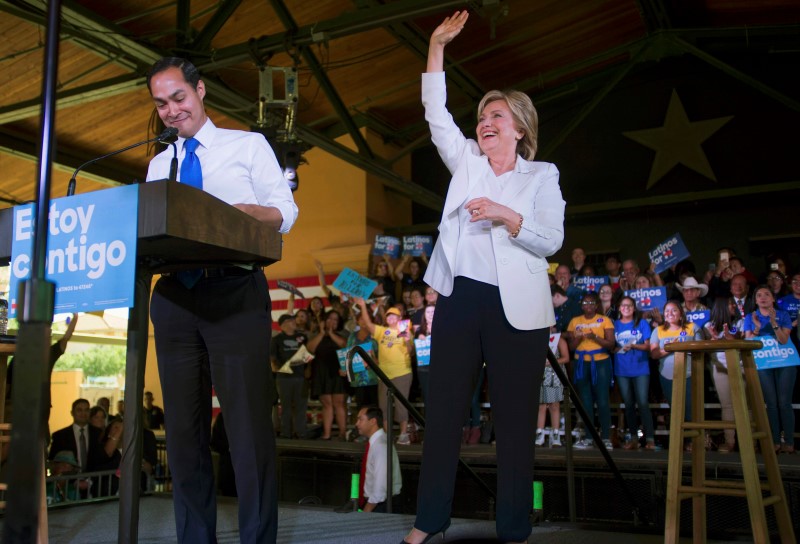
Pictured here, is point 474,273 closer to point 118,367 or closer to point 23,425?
point 23,425

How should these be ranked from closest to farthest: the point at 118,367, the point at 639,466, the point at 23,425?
the point at 23,425 → the point at 639,466 → the point at 118,367

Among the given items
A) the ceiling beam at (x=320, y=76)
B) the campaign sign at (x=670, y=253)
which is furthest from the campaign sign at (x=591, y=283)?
the ceiling beam at (x=320, y=76)

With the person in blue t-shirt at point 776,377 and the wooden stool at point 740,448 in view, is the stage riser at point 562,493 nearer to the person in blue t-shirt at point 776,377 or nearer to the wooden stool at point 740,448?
the person in blue t-shirt at point 776,377

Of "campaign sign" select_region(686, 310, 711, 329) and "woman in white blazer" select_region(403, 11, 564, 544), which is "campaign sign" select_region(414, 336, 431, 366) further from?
"woman in white blazer" select_region(403, 11, 564, 544)

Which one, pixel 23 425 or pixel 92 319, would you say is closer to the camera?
pixel 23 425

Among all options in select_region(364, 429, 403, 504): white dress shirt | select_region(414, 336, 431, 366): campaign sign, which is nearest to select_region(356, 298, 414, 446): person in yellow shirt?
select_region(414, 336, 431, 366): campaign sign

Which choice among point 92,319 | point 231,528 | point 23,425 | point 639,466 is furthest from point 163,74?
point 92,319

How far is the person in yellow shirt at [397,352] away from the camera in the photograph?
7637 mm

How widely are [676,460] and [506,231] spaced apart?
104 cm

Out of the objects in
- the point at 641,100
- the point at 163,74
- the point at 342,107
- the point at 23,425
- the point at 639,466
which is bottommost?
the point at 639,466

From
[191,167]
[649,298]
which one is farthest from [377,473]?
[191,167]

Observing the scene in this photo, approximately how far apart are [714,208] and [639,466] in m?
6.78

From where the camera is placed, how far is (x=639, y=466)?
5.76 meters

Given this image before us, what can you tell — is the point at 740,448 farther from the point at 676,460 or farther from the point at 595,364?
the point at 595,364
